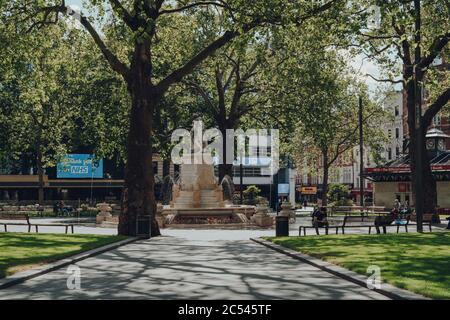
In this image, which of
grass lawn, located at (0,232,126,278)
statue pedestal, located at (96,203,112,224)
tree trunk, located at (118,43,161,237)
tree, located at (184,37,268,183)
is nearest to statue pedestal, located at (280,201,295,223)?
tree, located at (184,37,268,183)

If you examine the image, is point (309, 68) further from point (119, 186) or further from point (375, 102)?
point (119, 186)

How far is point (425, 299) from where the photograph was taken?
9375mm

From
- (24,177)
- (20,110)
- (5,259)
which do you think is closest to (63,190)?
(24,177)

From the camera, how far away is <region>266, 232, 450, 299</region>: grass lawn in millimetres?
11094

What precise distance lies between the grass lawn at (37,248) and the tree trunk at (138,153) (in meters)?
2.12

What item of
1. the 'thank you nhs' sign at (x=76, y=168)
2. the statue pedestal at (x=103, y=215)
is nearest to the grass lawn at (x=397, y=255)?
the statue pedestal at (x=103, y=215)

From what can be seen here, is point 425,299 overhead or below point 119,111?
below

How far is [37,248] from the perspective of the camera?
58.6 feet

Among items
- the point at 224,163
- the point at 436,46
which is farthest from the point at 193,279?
the point at 224,163

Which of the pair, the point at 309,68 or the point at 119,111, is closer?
the point at 309,68

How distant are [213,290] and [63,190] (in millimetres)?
70607

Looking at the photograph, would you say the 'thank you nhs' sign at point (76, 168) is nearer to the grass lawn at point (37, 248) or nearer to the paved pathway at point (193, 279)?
the grass lawn at point (37, 248)

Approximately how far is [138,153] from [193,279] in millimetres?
12809

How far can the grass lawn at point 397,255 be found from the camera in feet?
36.4
